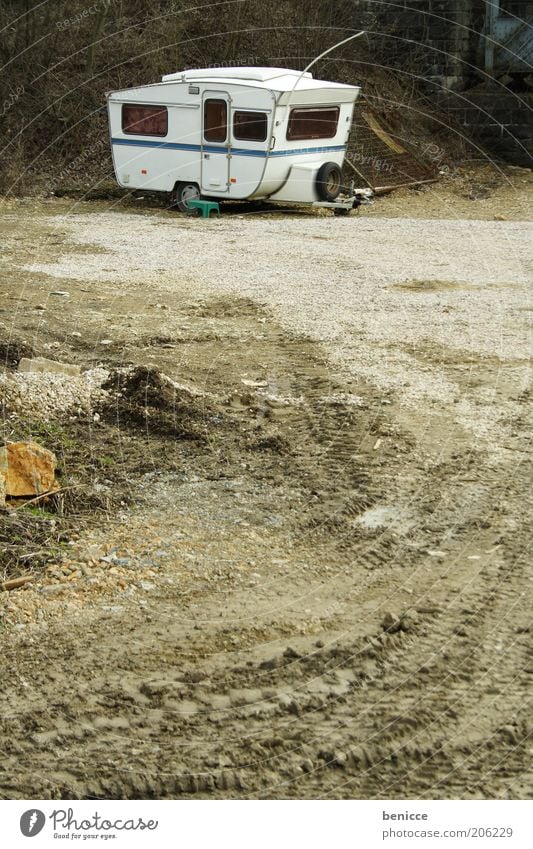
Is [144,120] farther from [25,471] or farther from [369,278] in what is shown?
[25,471]

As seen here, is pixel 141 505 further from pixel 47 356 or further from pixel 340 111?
pixel 340 111

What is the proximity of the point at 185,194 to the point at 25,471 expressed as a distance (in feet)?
40.7

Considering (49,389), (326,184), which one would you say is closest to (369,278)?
(49,389)

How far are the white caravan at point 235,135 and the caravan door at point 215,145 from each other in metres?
0.02

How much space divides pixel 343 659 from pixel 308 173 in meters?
14.2

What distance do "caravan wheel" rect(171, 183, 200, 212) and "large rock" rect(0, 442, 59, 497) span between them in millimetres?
12129

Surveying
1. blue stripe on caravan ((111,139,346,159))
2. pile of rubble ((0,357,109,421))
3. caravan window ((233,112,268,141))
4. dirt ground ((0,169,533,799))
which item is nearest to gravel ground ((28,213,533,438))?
dirt ground ((0,169,533,799))

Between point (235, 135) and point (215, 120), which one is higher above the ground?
point (215, 120)

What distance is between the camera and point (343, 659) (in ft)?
13.2

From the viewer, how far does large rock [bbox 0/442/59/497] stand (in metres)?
5.59

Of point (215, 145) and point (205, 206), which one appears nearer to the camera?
point (215, 145)

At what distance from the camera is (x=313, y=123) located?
1730 cm

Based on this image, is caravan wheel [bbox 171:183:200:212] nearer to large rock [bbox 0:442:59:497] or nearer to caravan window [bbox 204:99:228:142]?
caravan window [bbox 204:99:228:142]

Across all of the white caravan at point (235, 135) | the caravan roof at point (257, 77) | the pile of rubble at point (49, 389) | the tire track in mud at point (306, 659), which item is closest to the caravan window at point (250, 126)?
the white caravan at point (235, 135)
